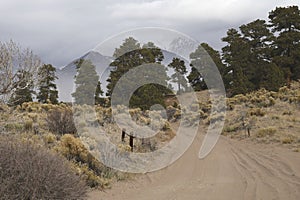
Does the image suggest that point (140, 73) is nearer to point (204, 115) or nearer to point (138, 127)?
point (204, 115)

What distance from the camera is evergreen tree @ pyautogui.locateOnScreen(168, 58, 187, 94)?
154ft

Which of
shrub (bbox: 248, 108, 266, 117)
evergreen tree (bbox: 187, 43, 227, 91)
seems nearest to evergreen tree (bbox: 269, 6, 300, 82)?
evergreen tree (bbox: 187, 43, 227, 91)

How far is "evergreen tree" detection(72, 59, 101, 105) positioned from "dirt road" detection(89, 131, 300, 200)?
2255 cm

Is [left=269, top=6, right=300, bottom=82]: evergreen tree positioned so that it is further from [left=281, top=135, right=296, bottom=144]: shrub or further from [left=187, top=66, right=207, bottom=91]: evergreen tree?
[left=281, top=135, right=296, bottom=144]: shrub

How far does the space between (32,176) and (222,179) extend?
18.6ft

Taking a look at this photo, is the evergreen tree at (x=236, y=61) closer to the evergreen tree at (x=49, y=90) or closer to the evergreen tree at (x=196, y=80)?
the evergreen tree at (x=196, y=80)

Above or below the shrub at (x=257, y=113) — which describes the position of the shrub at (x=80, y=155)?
below

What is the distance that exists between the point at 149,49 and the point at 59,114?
70.4 feet

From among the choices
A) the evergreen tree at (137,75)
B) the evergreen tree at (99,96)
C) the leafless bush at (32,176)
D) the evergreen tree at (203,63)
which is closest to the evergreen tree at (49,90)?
the evergreen tree at (99,96)

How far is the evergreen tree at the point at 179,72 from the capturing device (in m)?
46.8

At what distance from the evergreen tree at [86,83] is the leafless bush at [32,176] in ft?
92.9

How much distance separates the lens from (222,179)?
10164 millimetres

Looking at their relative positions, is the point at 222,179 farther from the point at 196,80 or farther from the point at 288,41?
the point at 196,80

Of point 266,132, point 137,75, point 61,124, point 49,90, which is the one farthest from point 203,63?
point 61,124
